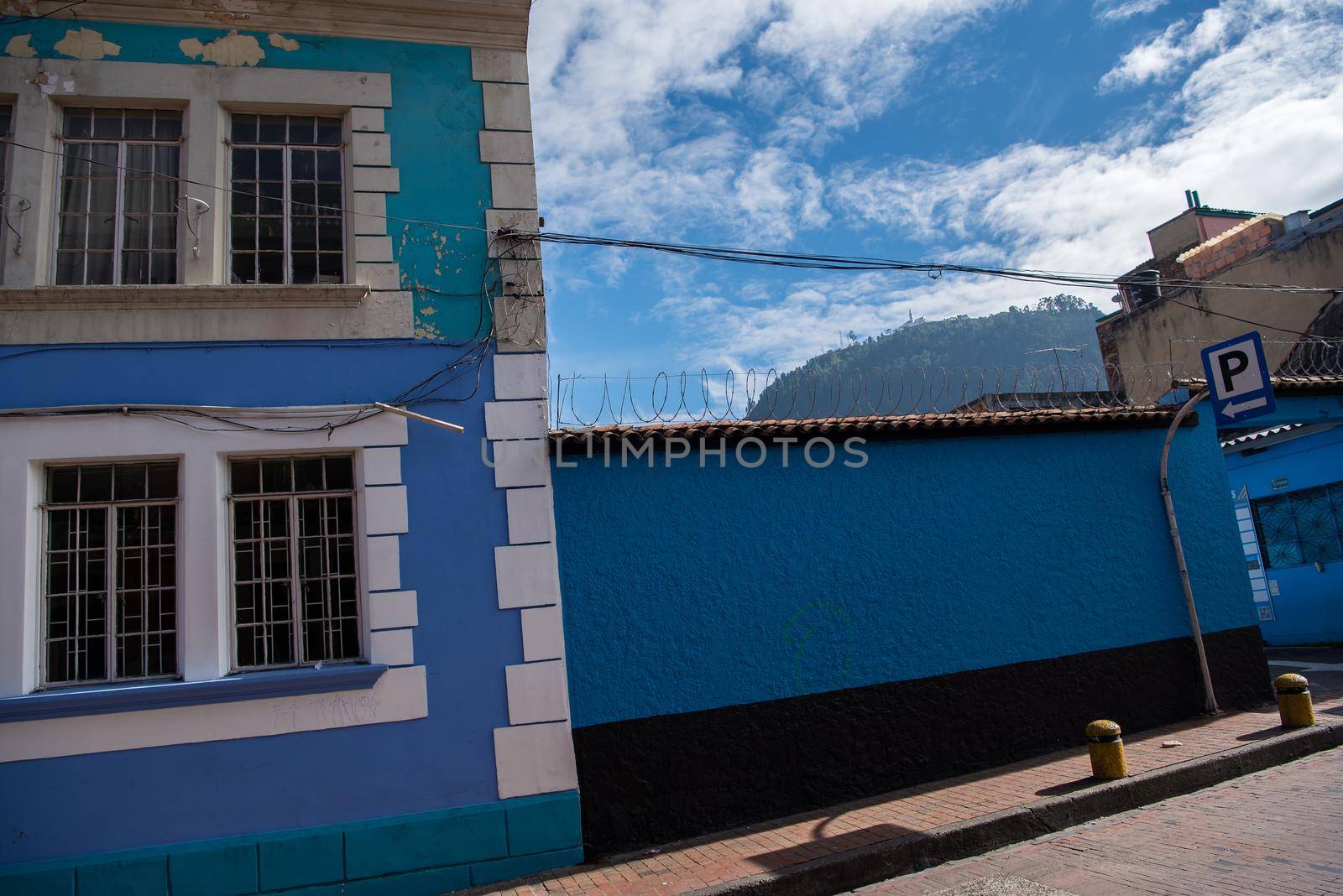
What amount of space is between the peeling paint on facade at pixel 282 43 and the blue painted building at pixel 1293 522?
1246 cm

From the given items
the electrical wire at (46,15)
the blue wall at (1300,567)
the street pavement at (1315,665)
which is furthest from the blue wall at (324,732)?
the blue wall at (1300,567)

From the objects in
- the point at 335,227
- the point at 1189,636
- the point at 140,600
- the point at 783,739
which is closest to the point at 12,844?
the point at 140,600

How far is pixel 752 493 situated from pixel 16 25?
6659 millimetres

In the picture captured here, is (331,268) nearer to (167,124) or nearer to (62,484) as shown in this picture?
(167,124)

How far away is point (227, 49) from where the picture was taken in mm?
6695

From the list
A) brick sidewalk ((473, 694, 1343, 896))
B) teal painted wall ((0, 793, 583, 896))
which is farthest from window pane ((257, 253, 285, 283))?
brick sidewalk ((473, 694, 1343, 896))

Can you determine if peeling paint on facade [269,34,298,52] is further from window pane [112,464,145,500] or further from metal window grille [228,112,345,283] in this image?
window pane [112,464,145,500]

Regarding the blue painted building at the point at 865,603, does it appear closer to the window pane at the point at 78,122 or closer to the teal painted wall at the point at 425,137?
the teal painted wall at the point at 425,137

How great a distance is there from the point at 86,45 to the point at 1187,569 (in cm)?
1057

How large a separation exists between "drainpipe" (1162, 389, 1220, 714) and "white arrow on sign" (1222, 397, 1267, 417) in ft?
0.77

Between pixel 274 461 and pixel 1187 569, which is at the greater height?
pixel 274 461

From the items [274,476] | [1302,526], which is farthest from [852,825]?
[1302,526]

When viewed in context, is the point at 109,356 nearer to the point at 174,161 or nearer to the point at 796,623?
the point at 174,161

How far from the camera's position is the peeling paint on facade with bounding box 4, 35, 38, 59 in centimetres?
638
